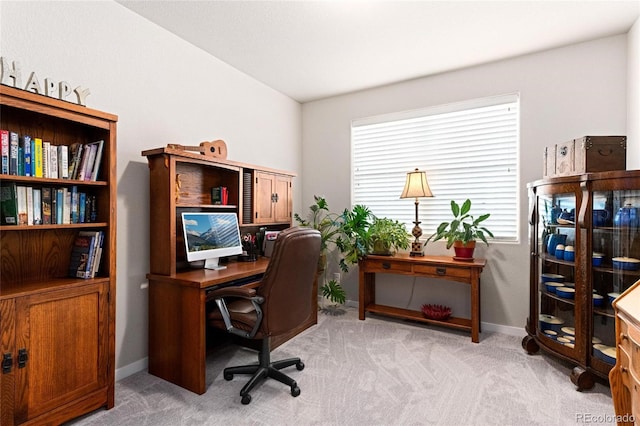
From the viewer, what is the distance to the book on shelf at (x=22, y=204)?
5.30 feet

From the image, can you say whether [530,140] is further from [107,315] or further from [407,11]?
[107,315]

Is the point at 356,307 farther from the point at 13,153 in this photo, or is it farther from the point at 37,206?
the point at 13,153

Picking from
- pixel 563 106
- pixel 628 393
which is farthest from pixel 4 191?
pixel 563 106

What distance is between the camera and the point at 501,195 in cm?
315

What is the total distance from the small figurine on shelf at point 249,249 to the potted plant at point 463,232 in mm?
1824

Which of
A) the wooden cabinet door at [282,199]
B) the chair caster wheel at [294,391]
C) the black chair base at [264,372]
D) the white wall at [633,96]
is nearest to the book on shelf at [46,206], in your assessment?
the black chair base at [264,372]

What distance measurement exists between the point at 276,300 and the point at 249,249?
1.21m

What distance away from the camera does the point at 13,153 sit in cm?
158

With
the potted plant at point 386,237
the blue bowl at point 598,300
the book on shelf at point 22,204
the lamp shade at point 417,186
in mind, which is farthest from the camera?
the potted plant at point 386,237

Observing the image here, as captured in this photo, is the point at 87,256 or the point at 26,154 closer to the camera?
the point at 26,154

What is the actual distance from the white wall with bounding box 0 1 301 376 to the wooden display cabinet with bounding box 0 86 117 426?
1.09 ft

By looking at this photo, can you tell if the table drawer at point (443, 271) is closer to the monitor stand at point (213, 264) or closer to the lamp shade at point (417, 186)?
the lamp shade at point (417, 186)

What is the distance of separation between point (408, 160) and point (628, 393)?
2.65 m

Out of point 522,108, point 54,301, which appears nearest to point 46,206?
point 54,301
